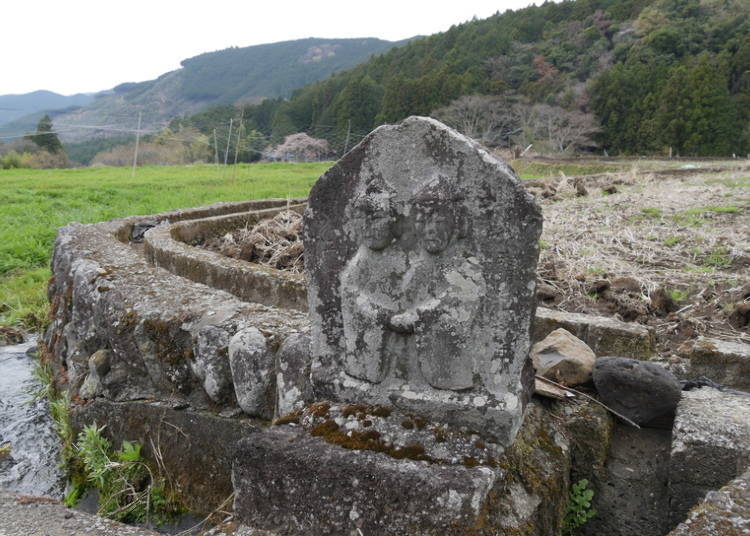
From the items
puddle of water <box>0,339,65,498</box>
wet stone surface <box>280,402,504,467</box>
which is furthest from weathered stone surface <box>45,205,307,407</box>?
wet stone surface <box>280,402,504,467</box>

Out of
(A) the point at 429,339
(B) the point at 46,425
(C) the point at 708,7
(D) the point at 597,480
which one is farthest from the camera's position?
(C) the point at 708,7

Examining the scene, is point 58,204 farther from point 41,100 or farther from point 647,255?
point 41,100

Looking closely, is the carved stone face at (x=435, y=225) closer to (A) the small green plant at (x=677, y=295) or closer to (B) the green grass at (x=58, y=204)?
(A) the small green plant at (x=677, y=295)

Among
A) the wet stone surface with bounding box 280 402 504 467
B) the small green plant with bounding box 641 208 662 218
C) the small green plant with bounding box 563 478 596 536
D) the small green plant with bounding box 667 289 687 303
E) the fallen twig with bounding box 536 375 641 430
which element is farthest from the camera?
the small green plant with bounding box 641 208 662 218

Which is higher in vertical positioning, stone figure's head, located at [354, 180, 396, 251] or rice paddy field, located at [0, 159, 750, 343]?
stone figure's head, located at [354, 180, 396, 251]

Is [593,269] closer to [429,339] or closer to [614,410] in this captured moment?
[614,410]

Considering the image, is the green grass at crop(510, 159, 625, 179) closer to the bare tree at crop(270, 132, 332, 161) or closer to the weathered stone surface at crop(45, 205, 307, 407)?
the bare tree at crop(270, 132, 332, 161)

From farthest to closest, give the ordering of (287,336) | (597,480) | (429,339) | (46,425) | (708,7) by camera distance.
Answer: (708,7) → (46,425) → (287,336) → (597,480) → (429,339)

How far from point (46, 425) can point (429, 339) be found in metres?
3.33

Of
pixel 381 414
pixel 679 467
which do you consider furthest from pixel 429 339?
pixel 679 467

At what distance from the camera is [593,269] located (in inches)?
202

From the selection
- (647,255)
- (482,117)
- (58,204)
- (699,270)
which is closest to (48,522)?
(699,270)

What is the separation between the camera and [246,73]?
101m

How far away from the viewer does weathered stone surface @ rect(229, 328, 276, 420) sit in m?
2.75
